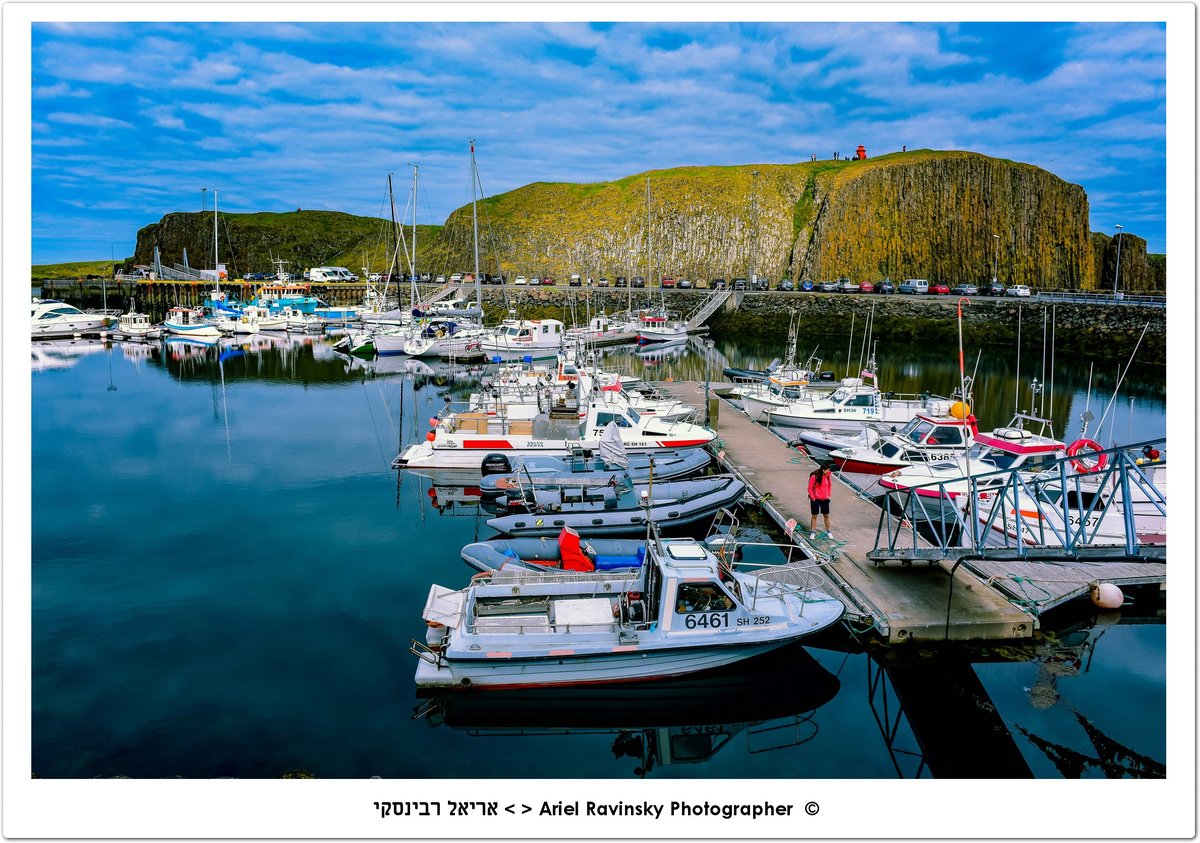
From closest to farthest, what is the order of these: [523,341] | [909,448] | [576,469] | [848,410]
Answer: [576,469], [909,448], [848,410], [523,341]

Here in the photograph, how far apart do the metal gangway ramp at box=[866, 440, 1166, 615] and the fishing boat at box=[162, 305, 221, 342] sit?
74.3 m

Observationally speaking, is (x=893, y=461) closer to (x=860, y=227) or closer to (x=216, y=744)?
(x=216, y=744)

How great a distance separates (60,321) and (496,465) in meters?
77.8

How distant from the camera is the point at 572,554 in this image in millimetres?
16016

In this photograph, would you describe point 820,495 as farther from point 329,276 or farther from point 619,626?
point 329,276

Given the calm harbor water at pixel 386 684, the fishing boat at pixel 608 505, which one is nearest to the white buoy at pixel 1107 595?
the calm harbor water at pixel 386 684

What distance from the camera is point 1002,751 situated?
36.4 ft

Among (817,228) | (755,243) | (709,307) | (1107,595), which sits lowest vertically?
(1107,595)

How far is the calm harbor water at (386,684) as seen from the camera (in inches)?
440

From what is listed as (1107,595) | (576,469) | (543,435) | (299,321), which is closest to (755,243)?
(299,321)

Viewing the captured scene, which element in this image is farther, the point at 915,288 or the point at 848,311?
the point at 915,288

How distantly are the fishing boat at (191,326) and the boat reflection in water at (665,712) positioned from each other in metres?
73.5

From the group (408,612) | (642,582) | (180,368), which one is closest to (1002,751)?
(642,582)

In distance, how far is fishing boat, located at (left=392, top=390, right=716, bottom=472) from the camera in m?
26.1
